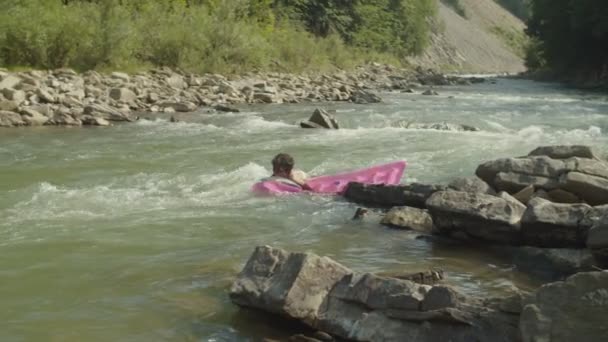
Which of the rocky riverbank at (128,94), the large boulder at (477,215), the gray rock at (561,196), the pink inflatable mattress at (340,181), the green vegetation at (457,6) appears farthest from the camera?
the green vegetation at (457,6)

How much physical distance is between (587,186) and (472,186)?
117 centimetres

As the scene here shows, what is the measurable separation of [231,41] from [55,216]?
21.7m

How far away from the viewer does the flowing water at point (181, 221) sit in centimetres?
461

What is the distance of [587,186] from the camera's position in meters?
6.87

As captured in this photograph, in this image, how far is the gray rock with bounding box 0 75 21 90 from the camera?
55.3ft

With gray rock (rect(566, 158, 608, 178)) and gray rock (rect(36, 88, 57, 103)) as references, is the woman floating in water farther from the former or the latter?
gray rock (rect(36, 88, 57, 103))

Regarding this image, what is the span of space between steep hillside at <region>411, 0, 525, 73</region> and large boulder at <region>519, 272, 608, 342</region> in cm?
6984

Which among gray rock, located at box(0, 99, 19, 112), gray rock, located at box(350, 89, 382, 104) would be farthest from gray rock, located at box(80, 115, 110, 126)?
gray rock, located at box(350, 89, 382, 104)

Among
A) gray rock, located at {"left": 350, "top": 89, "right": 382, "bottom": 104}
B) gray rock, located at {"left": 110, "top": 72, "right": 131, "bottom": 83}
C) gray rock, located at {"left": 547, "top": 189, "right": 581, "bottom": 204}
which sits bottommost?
gray rock, located at {"left": 350, "top": 89, "right": 382, "bottom": 104}

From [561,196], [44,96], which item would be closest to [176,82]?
[44,96]

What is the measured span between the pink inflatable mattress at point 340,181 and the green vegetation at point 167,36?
14429 mm

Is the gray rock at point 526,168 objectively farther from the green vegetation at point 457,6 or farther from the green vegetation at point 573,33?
the green vegetation at point 457,6

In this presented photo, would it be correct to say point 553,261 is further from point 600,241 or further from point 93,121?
point 93,121

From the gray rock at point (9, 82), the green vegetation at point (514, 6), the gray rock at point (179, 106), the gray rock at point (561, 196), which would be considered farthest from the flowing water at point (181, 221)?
the green vegetation at point (514, 6)
